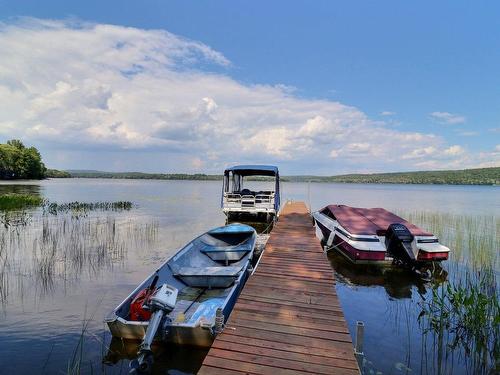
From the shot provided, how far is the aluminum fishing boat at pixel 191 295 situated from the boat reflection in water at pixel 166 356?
0.26m

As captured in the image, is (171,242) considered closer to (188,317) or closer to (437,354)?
(188,317)

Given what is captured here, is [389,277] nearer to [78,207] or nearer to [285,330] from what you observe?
[285,330]

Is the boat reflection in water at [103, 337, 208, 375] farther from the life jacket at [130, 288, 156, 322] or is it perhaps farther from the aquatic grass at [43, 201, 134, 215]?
the aquatic grass at [43, 201, 134, 215]

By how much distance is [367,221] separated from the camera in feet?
39.9

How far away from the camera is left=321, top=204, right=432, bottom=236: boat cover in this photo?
11.0 m

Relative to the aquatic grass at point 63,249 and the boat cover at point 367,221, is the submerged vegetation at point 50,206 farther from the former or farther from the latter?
the boat cover at point 367,221

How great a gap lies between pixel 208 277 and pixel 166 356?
246 cm

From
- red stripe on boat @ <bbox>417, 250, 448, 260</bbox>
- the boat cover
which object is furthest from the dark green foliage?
red stripe on boat @ <bbox>417, 250, 448, 260</bbox>

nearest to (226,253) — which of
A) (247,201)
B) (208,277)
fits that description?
(208,277)

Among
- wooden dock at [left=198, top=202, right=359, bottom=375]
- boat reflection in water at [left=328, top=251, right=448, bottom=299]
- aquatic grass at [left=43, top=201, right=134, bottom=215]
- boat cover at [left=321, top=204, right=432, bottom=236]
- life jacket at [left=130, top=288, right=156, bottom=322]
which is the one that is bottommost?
boat reflection in water at [left=328, top=251, right=448, bottom=299]

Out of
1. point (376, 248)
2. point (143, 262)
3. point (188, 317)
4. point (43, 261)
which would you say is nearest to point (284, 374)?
point (188, 317)

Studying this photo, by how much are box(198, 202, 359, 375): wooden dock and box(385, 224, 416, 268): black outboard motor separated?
3676mm

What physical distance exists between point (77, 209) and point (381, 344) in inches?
948

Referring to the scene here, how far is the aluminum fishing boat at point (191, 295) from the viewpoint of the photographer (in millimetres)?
4969
